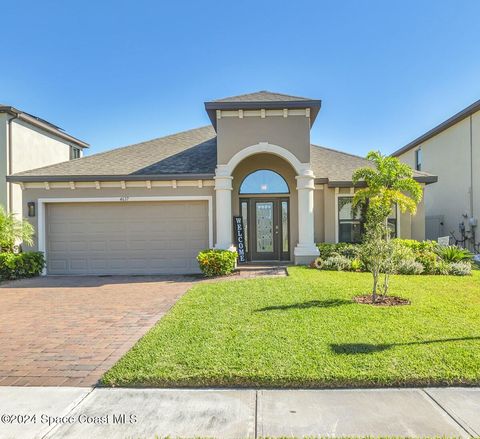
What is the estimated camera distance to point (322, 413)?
3.22 meters

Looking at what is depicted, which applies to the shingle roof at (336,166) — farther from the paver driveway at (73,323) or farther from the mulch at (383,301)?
the paver driveway at (73,323)

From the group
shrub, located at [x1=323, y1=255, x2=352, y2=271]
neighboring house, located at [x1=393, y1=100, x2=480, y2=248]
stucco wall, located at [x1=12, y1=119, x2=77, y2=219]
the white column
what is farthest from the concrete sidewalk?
neighboring house, located at [x1=393, y1=100, x2=480, y2=248]

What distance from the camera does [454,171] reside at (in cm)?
1723

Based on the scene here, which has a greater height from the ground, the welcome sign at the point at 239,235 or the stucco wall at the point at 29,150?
the stucco wall at the point at 29,150

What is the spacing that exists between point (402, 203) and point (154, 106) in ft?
36.6

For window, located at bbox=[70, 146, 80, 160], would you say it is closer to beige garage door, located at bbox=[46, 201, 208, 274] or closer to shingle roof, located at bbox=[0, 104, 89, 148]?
shingle roof, located at bbox=[0, 104, 89, 148]

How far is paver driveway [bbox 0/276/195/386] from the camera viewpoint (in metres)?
4.22

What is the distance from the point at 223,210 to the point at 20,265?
21.8ft

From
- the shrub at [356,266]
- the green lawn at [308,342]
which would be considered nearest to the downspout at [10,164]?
the green lawn at [308,342]

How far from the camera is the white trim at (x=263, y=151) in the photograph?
1158cm

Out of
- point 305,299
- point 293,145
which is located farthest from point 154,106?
point 305,299

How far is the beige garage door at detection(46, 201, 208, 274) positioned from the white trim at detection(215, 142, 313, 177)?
1447 mm

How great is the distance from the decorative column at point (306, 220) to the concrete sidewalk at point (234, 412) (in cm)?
802

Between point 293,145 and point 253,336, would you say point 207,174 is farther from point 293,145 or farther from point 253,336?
point 253,336
